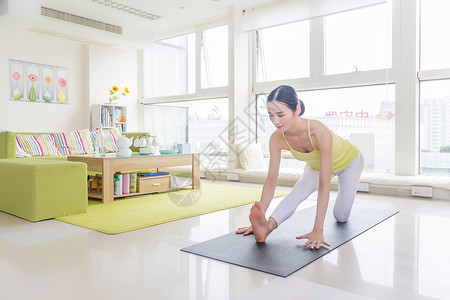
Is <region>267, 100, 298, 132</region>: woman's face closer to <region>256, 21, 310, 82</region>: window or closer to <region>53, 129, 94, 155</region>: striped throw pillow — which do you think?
<region>256, 21, 310, 82</region>: window

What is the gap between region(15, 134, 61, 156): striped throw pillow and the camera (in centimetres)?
489

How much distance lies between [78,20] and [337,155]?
16.4ft

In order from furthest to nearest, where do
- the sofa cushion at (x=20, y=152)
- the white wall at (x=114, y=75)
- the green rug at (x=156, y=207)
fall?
the white wall at (x=114, y=75) < the sofa cushion at (x=20, y=152) < the green rug at (x=156, y=207)

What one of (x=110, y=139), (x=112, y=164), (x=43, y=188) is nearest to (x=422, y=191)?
(x=112, y=164)

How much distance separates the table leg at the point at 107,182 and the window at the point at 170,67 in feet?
11.5

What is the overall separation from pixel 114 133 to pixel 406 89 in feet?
14.8

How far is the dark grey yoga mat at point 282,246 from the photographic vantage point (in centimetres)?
Answer: 193

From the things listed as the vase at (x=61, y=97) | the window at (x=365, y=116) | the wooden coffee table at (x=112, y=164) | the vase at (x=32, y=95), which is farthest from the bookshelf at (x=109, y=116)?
the window at (x=365, y=116)

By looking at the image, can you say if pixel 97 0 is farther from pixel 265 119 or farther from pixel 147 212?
pixel 147 212

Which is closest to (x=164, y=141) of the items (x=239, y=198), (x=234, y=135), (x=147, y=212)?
(x=234, y=135)

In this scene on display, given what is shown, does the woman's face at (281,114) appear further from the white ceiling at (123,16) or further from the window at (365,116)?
the white ceiling at (123,16)

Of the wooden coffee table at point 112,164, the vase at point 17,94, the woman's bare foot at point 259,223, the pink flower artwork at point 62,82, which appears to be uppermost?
the pink flower artwork at point 62,82

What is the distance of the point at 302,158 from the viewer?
→ 246 cm

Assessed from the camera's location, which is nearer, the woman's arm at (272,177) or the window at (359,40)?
the woman's arm at (272,177)
